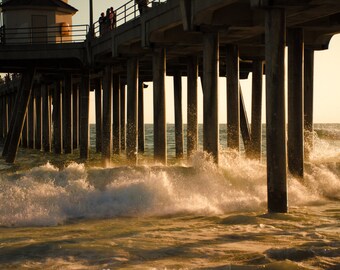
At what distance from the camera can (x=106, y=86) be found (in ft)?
95.8

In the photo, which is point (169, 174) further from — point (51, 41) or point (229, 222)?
point (51, 41)

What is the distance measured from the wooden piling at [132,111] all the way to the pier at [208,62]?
1.5 inches

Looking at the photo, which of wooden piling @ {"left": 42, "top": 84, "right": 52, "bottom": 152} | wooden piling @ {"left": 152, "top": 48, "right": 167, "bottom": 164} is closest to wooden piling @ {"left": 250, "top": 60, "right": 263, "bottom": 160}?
wooden piling @ {"left": 152, "top": 48, "right": 167, "bottom": 164}

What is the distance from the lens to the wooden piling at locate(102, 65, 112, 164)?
95.5 feet

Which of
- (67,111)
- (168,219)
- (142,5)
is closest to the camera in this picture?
(168,219)

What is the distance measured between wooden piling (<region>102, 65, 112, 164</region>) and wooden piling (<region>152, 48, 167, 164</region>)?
5.76 meters

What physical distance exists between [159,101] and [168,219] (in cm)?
978

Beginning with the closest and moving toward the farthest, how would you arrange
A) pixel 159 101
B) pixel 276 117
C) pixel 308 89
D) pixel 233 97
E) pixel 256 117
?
pixel 276 117 → pixel 233 97 → pixel 159 101 → pixel 308 89 → pixel 256 117

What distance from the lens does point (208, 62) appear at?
19.0m

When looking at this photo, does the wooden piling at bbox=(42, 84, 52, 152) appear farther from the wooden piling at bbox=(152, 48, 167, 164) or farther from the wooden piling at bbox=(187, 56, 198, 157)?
the wooden piling at bbox=(152, 48, 167, 164)

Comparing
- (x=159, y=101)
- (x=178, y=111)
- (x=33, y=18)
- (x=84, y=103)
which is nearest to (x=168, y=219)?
(x=159, y=101)

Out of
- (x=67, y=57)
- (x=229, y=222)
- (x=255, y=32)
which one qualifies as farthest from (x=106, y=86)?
(x=229, y=222)

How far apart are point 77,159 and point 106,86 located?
22.2ft

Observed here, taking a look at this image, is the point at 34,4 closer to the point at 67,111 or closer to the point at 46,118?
the point at 67,111
